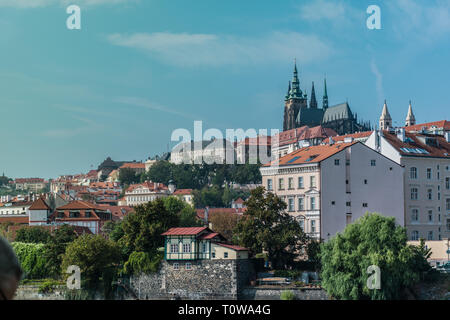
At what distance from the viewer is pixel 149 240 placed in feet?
174

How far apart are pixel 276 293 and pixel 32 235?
29449 millimetres

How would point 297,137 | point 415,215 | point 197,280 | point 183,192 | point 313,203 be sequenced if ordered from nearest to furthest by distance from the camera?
1. point 197,280
2. point 313,203
3. point 415,215
4. point 183,192
5. point 297,137

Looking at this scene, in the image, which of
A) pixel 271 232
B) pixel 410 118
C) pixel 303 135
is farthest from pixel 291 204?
pixel 410 118

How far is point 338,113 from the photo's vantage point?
600 feet

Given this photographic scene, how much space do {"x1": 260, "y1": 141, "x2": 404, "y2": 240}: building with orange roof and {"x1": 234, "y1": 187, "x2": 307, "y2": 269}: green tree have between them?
131 inches

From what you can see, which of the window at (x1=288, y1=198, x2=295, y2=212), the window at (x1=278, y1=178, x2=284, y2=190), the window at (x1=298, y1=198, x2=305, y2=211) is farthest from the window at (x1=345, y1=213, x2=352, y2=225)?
the window at (x1=278, y1=178, x2=284, y2=190)

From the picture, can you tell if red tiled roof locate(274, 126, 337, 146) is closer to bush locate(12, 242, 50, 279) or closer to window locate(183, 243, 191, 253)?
bush locate(12, 242, 50, 279)

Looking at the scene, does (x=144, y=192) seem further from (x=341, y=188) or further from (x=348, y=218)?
(x=348, y=218)

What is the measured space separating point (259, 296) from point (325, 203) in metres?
10.8

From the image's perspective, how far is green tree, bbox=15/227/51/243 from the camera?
66.9m

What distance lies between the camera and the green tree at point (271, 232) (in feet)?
168

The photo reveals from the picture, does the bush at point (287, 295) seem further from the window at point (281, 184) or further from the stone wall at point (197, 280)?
the window at point (281, 184)
